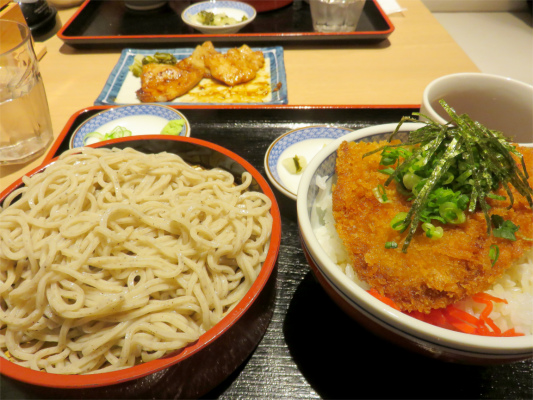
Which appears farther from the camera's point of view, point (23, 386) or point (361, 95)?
point (361, 95)

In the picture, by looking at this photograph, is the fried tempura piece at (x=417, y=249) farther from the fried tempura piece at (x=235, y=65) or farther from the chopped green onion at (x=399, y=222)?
the fried tempura piece at (x=235, y=65)

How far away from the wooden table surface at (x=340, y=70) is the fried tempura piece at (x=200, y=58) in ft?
1.97

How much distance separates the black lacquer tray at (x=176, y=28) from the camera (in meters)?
2.81

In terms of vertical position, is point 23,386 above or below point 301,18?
below

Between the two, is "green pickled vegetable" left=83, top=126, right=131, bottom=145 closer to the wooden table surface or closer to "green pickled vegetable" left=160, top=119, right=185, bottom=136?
"green pickled vegetable" left=160, top=119, right=185, bottom=136

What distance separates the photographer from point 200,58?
2.63 m

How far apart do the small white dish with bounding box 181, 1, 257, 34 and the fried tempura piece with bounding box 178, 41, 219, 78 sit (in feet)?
1.03

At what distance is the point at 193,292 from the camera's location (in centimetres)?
98

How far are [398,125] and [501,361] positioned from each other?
71cm

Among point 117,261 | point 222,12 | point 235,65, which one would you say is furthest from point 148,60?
point 117,261

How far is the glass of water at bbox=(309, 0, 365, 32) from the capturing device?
2764 millimetres

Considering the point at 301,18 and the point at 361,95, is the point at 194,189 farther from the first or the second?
the point at 301,18

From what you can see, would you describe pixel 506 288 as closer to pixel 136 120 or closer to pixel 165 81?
pixel 136 120

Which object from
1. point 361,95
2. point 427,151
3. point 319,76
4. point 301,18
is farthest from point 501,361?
point 301,18
